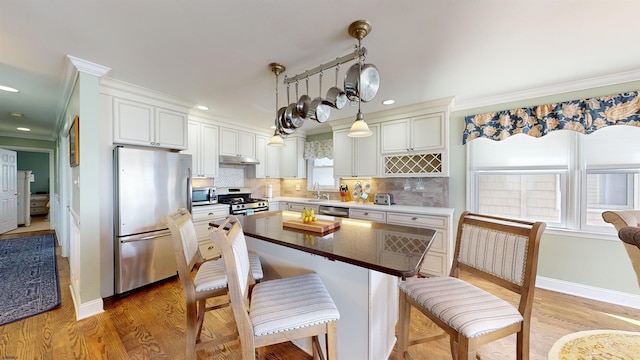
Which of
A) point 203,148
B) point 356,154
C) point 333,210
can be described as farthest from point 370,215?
point 203,148

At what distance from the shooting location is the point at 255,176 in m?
4.50

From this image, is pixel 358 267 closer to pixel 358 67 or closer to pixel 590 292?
pixel 358 67

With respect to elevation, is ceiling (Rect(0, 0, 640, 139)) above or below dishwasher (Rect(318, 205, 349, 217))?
above

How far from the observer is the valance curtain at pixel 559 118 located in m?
2.29

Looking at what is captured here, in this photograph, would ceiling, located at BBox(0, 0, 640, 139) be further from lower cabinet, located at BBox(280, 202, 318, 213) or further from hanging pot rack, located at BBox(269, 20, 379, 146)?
lower cabinet, located at BBox(280, 202, 318, 213)

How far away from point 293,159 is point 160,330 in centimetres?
341

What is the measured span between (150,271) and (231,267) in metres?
2.39

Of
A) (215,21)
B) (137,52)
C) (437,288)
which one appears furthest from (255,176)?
(437,288)

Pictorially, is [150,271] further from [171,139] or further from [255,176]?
[255,176]

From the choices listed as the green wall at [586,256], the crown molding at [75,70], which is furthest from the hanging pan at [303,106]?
the green wall at [586,256]

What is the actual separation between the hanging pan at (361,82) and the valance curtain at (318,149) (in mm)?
2880

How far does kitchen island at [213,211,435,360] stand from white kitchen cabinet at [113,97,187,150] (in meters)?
1.97

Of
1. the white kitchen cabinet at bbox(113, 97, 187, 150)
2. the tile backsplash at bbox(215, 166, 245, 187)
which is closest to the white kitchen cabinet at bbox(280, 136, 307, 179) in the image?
the tile backsplash at bbox(215, 166, 245, 187)

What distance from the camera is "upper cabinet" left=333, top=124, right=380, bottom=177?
371cm
